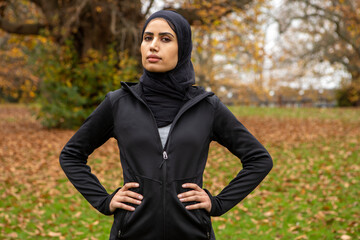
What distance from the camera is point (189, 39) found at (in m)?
2.09

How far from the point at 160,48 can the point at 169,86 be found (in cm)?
20

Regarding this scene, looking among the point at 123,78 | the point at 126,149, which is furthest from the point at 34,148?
the point at 126,149

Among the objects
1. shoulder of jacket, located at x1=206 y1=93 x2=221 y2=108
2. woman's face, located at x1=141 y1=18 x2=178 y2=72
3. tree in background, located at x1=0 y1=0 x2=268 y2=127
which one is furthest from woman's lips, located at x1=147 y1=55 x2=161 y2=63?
tree in background, located at x1=0 y1=0 x2=268 y2=127

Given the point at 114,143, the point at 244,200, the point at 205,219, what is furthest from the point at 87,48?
the point at 205,219

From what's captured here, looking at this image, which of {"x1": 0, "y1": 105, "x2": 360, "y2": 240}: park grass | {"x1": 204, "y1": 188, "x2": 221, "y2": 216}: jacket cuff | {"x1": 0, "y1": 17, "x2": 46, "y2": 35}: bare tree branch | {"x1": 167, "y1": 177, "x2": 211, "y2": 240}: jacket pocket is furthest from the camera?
{"x1": 0, "y1": 17, "x2": 46, "y2": 35}: bare tree branch

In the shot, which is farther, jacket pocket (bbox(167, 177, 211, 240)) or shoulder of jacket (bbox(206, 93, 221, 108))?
shoulder of jacket (bbox(206, 93, 221, 108))

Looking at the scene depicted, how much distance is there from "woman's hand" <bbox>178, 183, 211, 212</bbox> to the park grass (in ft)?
13.0

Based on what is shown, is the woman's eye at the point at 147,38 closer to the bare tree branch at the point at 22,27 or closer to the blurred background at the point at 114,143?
the blurred background at the point at 114,143

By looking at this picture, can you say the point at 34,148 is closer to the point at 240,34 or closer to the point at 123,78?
the point at 123,78

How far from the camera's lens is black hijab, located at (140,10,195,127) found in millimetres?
1994

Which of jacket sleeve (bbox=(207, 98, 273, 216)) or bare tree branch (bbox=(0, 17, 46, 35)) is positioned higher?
bare tree branch (bbox=(0, 17, 46, 35))

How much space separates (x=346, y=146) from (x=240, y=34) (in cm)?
577

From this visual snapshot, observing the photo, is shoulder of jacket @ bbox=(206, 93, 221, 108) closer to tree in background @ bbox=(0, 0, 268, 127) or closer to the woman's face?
the woman's face

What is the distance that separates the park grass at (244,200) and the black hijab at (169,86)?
13.5 feet
